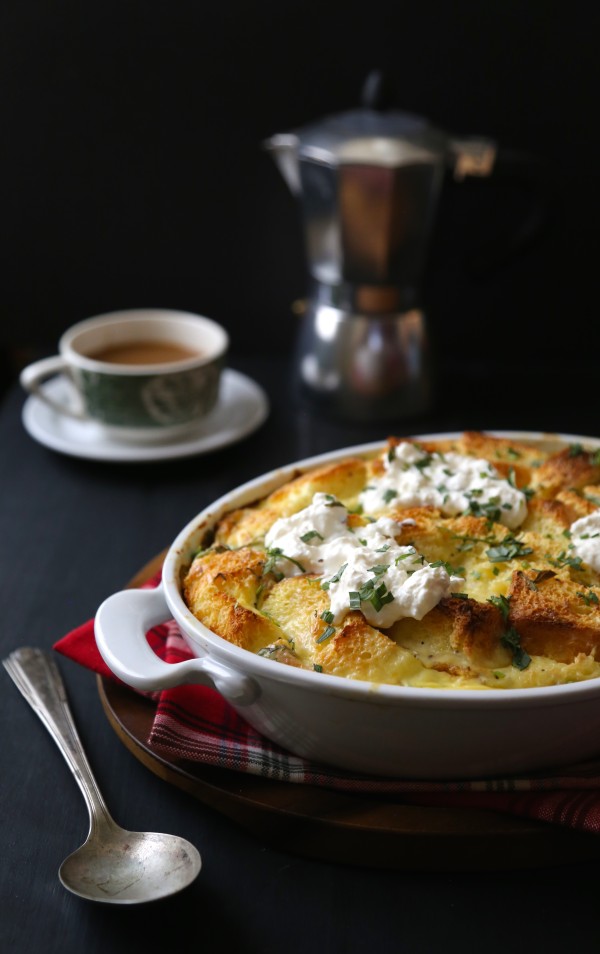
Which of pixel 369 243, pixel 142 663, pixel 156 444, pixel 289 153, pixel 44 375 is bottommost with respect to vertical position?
pixel 156 444

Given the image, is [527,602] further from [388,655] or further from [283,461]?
[283,461]

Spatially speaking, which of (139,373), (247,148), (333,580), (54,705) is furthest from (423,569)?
(247,148)

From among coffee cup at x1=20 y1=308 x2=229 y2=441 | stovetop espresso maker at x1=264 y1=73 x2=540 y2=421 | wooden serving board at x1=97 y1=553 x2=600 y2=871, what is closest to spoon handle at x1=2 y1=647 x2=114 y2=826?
wooden serving board at x1=97 y1=553 x2=600 y2=871

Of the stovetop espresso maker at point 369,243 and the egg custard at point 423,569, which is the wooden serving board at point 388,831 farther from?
the stovetop espresso maker at point 369,243

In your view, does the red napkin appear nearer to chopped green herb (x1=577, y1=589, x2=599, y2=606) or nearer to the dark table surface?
the dark table surface

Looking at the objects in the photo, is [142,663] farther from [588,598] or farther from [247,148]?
[247,148]

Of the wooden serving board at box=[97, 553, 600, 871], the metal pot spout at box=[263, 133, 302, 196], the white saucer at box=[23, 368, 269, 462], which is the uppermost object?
the metal pot spout at box=[263, 133, 302, 196]
